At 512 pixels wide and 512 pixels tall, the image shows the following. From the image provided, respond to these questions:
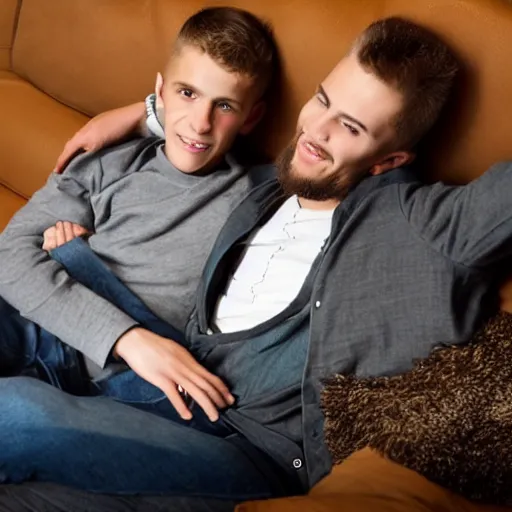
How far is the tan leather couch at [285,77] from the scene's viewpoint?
1.01m

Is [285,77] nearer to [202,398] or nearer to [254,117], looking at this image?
[254,117]

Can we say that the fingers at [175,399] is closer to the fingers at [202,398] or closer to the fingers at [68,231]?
the fingers at [202,398]

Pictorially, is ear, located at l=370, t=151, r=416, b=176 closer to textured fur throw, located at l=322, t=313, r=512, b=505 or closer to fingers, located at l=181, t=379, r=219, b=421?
textured fur throw, located at l=322, t=313, r=512, b=505

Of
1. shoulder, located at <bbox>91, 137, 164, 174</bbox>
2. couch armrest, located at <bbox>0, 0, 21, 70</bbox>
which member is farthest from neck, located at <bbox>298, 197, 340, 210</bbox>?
couch armrest, located at <bbox>0, 0, 21, 70</bbox>

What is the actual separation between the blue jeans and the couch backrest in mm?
574

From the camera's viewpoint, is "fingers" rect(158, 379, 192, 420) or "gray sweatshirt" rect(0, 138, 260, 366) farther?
"gray sweatshirt" rect(0, 138, 260, 366)

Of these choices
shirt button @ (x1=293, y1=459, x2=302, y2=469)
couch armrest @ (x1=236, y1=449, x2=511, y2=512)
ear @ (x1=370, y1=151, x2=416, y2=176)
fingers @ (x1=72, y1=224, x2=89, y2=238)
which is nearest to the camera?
couch armrest @ (x1=236, y1=449, x2=511, y2=512)

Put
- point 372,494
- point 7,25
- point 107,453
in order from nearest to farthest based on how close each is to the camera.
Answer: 1. point 372,494
2. point 107,453
3. point 7,25

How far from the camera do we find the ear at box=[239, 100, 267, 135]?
57.6 inches

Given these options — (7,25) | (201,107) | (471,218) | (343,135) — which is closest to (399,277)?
(471,218)

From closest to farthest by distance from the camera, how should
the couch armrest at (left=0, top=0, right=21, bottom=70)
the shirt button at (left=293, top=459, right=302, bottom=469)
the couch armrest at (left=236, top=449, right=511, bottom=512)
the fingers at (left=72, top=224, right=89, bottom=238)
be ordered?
the couch armrest at (left=236, top=449, right=511, bottom=512) < the shirt button at (left=293, top=459, right=302, bottom=469) < the fingers at (left=72, top=224, right=89, bottom=238) < the couch armrest at (left=0, top=0, right=21, bottom=70)

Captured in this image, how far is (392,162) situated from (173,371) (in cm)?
51

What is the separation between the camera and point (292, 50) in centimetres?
142

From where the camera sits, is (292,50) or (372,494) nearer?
(372,494)
